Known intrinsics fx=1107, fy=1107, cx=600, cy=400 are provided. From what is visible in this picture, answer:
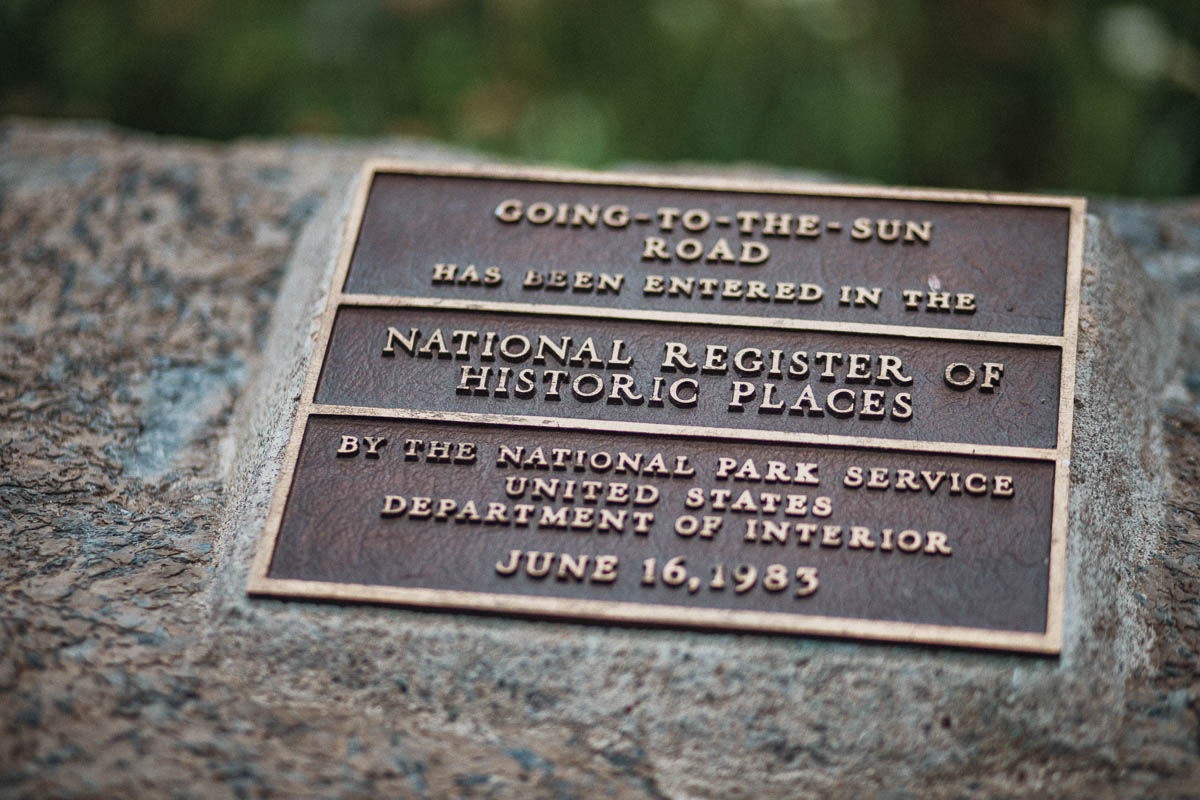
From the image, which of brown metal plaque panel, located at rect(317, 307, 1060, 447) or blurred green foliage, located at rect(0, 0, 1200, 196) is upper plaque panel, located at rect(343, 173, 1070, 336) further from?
blurred green foliage, located at rect(0, 0, 1200, 196)

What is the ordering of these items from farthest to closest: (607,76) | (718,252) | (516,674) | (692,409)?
Result: (607,76) → (718,252) → (692,409) → (516,674)

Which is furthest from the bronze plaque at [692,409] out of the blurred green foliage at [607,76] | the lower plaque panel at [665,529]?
the blurred green foliage at [607,76]

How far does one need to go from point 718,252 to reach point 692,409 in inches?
20.6

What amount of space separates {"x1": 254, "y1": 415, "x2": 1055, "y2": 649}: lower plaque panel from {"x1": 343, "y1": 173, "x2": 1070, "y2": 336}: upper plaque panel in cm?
44

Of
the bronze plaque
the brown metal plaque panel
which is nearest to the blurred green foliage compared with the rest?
the bronze plaque

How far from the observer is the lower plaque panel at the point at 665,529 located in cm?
246

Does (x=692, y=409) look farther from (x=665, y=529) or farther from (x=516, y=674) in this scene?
(x=516, y=674)

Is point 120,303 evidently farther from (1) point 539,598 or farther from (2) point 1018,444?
(2) point 1018,444

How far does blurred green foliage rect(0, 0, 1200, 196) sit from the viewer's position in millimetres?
5133

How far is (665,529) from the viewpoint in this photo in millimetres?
2611

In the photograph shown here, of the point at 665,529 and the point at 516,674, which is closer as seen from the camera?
the point at 516,674

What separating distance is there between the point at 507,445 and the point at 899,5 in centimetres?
363

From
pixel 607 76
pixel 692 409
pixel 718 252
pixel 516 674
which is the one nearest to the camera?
pixel 516 674

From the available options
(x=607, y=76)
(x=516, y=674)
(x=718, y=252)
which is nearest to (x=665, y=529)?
(x=516, y=674)
